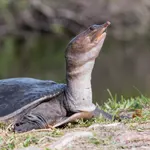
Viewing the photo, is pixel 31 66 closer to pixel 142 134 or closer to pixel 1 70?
pixel 1 70

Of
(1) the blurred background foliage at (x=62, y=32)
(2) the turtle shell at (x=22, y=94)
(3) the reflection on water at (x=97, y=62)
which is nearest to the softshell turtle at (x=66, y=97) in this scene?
(2) the turtle shell at (x=22, y=94)

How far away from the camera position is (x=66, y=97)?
5168 mm

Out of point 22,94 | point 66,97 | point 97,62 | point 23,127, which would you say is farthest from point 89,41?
point 97,62

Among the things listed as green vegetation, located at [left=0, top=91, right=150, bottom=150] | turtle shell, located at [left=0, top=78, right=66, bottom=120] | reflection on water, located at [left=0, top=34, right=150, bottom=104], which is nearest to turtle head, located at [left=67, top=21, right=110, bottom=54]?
turtle shell, located at [left=0, top=78, right=66, bottom=120]

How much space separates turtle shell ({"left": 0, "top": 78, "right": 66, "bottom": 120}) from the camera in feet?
16.4

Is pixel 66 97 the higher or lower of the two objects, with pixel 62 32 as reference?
higher

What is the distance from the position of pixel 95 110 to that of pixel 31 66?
548 inches

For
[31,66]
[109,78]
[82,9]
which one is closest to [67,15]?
[82,9]

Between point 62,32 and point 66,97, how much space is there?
24352 millimetres

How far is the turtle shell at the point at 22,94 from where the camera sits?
5.00 m

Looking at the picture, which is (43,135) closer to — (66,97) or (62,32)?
(66,97)

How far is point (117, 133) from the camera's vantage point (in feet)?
15.0

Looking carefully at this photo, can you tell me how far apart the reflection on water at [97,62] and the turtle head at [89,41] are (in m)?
5.28

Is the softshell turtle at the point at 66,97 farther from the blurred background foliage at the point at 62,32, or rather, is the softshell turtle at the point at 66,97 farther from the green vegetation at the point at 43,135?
the blurred background foliage at the point at 62,32
